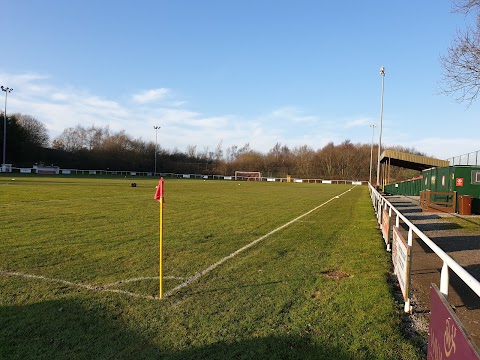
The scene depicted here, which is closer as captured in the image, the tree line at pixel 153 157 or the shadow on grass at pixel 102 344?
the shadow on grass at pixel 102 344

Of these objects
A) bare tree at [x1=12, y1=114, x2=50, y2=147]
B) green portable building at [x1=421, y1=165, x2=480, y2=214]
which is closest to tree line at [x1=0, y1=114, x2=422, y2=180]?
Result: bare tree at [x1=12, y1=114, x2=50, y2=147]

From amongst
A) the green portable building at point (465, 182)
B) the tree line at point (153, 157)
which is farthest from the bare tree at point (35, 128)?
the green portable building at point (465, 182)

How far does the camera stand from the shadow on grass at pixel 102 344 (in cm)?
379

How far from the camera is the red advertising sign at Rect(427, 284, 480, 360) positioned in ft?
6.84

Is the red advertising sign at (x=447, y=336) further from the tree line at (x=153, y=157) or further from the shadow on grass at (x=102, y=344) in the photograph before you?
the tree line at (x=153, y=157)

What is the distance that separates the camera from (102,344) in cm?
403

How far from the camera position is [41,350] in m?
3.87

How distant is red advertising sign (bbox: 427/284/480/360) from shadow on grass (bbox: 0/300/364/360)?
1.18 meters

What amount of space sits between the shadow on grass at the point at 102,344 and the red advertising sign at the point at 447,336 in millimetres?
1176

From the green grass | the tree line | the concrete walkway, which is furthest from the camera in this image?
the tree line

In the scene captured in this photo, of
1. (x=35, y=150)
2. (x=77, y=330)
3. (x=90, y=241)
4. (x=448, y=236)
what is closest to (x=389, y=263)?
(x=448, y=236)

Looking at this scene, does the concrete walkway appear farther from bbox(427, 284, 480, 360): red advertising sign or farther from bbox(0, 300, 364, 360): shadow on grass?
bbox(0, 300, 364, 360): shadow on grass

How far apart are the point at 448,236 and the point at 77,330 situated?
1134cm

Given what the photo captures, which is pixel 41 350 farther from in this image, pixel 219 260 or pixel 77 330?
pixel 219 260
